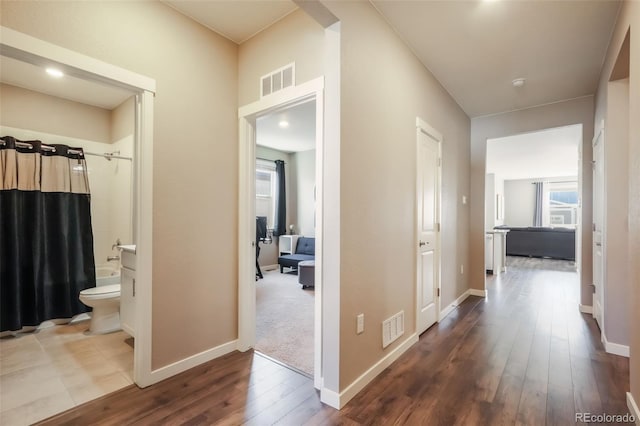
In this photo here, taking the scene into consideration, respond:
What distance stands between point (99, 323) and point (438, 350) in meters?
3.31

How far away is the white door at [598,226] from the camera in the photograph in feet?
9.31

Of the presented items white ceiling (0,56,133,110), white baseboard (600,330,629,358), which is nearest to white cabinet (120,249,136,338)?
white ceiling (0,56,133,110)

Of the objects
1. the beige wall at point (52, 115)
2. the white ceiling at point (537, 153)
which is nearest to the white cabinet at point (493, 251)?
the white ceiling at point (537, 153)

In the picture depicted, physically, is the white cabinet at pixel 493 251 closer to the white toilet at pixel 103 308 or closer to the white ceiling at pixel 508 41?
the white ceiling at pixel 508 41

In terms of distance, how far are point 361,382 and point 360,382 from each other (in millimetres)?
14

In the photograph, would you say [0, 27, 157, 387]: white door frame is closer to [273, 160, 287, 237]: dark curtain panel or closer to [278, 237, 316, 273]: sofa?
[278, 237, 316, 273]: sofa

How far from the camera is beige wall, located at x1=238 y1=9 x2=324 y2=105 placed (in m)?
2.08

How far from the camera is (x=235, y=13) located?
2205 mm

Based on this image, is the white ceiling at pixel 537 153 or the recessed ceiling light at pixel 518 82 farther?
the white ceiling at pixel 537 153

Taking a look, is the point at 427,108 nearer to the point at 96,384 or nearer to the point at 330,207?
the point at 330,207

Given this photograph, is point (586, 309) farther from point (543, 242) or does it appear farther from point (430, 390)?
point (543, 242)

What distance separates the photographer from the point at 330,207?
185cm

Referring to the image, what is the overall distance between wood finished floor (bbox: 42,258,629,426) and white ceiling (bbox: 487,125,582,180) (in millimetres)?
3126

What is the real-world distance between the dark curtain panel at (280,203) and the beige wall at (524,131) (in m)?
3.86
